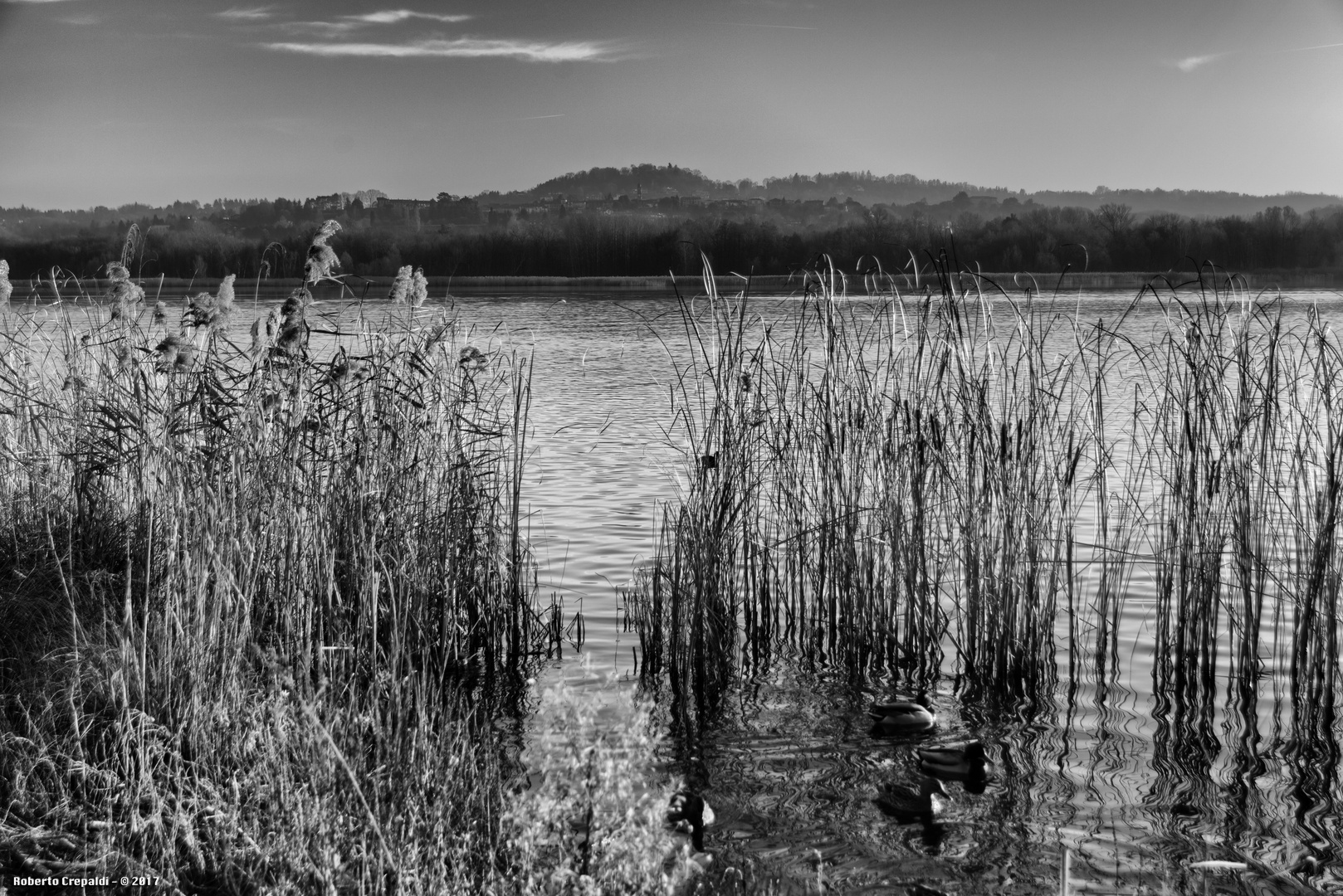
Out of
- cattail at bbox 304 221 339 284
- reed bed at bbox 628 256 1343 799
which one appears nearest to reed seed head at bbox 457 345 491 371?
cattail at bbox 304 221 339 284

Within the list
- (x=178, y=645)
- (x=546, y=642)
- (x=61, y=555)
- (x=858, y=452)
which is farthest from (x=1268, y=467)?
(x=61, y=555)

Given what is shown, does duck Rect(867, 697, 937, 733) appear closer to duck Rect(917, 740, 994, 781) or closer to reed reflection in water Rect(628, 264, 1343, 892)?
reed reflection in water Rect(628, 264, 1343, 892)

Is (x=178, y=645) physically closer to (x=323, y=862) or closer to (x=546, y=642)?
(x=323, y=862)

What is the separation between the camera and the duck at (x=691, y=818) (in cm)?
416

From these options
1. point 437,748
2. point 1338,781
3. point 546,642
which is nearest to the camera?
point 437,748

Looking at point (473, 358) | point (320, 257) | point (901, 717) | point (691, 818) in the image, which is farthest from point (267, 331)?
point (901, 717)

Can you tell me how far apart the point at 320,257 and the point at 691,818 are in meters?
3.13

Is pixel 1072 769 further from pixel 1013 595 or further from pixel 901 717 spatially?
pixel 1013 595

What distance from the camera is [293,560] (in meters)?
5.02

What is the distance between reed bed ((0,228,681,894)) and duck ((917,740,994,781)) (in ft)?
5.81

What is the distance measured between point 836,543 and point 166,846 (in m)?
3.84

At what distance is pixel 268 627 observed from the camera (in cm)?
524

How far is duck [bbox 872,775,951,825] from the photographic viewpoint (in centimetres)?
459

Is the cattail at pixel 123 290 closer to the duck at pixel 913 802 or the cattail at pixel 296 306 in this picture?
the cattail at pixel 296 306
